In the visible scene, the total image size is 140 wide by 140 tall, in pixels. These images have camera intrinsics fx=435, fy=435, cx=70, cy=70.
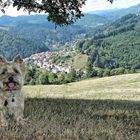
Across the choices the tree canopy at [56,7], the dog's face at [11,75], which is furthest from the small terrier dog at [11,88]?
the tree canopy at [56,7]

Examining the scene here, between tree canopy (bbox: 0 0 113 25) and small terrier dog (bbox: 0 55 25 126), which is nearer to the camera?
small terrier dog (bbox: 0 55 25 126)

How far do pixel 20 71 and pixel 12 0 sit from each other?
11773 mm

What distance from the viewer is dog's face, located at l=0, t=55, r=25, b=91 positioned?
6891mm

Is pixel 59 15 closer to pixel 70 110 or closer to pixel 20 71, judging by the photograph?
pixel 70 110

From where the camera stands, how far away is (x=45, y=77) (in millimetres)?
121812

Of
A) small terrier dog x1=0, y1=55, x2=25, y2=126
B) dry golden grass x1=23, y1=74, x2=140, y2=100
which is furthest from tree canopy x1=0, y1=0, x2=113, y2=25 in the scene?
small terrier dog x1=0, y1=55, x2=25, y2=126

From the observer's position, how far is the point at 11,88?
280 inches

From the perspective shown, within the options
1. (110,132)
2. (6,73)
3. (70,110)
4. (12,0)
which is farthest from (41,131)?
(12,0)

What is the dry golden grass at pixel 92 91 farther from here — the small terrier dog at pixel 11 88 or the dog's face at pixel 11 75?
the dog's face at pixel 11 75

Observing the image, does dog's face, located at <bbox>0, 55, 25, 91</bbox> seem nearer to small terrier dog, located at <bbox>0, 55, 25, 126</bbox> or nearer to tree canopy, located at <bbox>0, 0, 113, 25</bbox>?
small terrier dog, located at <bbox>0, 55, 25, 126</bbox>

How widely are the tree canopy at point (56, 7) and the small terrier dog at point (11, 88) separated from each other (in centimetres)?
1120

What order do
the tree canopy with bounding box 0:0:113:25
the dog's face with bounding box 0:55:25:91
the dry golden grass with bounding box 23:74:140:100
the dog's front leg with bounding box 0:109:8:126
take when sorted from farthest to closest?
the dry golden grass with bounding box 23:74:140:100
the tree canopy with bounding box 0:0:113:25
the dog's front leg with bounding box 0:109:8:126
the dog's face with bounding box 0:55:25:91

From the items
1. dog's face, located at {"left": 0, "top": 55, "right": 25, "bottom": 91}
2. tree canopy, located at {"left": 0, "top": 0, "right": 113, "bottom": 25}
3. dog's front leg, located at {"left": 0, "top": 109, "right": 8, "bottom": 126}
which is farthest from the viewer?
tree canopy, located at {"left": 0, "top": 0, "right": 113, "bottom": 25}

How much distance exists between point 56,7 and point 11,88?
464 inches
